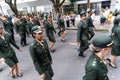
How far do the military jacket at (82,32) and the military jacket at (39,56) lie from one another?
9.61 feet

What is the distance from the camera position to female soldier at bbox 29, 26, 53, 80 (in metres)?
4.00

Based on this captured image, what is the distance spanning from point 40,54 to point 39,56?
0.06 metres

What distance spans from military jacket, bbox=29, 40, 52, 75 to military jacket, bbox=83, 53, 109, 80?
1800 mm

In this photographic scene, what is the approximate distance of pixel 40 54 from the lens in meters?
4.07

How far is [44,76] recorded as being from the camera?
13.5 feet

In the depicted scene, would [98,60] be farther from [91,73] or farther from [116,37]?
[116,37]

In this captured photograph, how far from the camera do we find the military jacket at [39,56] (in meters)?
3.99

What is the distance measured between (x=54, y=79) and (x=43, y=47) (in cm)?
217

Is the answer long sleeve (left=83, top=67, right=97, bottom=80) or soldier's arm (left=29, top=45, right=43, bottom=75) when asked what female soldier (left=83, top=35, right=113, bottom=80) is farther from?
soldier's arm (left=29, top=45, right=43, bottom=75)

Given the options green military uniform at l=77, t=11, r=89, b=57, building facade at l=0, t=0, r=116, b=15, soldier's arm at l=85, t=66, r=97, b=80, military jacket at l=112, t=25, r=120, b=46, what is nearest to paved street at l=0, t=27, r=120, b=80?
green military uniform at l=77, t=11, r=89, b=57

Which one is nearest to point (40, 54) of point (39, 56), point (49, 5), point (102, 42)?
point (39, 56)

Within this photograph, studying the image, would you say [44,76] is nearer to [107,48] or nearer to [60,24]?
[107,48]

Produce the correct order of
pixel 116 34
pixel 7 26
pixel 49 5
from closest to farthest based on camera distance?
pixel 116 34, pixel 7 26, pixel 49 5

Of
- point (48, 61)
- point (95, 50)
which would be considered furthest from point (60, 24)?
point (95, 50)
